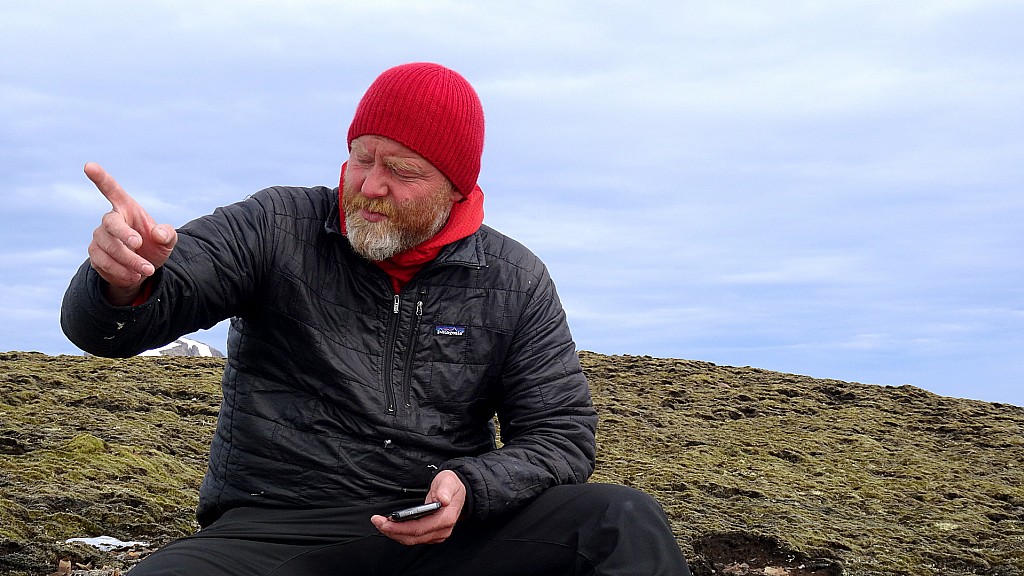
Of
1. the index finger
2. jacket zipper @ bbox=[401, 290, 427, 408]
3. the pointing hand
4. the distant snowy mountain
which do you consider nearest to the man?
jacket zipper @ bbox=[401, 290, 427, 408]

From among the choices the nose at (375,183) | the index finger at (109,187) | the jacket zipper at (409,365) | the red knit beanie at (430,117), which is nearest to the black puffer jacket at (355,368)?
the jacket zipper at (409,365)

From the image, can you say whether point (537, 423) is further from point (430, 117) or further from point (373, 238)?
point (430, 117)

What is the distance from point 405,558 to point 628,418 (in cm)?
860

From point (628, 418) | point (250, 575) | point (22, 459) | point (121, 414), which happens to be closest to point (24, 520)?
point (22, 459)

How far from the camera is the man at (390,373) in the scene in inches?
144

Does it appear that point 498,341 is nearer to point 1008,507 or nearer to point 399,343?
point 399,343

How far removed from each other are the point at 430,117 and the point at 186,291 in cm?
123

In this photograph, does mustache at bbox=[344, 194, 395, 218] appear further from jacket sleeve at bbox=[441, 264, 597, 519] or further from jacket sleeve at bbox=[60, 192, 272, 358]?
jacket sleeve at bbox=[441, 264, 597, 519]

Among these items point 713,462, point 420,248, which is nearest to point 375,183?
point 420,248

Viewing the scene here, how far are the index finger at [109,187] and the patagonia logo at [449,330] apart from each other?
4.65 ft

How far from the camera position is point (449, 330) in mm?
4105

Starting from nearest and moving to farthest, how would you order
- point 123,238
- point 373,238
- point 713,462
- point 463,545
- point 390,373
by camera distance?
point 123,238 → point 463,545 → point 373,238 → point 390,373 → point 713,462

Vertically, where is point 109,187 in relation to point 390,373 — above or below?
above

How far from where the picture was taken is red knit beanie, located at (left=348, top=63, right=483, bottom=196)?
13.3 ft
